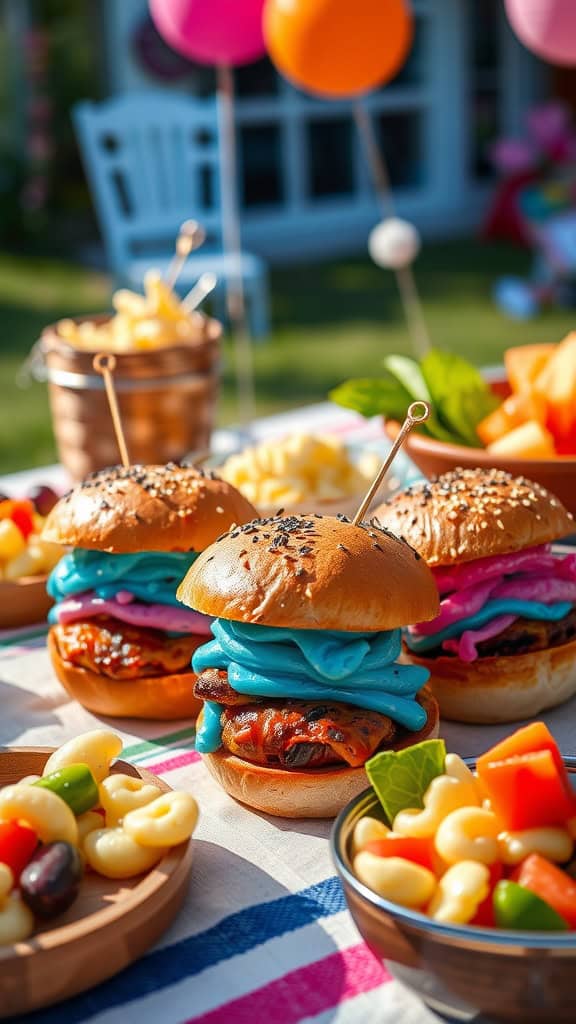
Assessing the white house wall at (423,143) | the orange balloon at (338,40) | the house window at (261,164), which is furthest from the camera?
the house window at (261,164)

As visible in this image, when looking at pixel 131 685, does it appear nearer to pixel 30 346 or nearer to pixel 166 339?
pixel 166 339

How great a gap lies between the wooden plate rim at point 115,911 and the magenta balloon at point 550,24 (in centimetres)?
218

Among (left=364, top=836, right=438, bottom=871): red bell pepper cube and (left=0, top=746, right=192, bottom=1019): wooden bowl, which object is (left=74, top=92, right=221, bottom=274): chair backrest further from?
(left=364, top=836, right=438, bottom=871): red bell pepper cube

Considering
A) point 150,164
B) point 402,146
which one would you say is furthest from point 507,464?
point 402,146

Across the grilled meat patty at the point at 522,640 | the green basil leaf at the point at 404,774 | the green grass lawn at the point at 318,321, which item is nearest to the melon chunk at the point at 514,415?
the grilled meat patty at the point at 522,640

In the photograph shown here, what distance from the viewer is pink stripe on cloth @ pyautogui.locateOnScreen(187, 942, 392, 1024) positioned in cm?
138

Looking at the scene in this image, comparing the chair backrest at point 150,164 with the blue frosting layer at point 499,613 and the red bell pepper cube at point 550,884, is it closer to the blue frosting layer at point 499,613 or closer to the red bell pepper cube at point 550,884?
the blue frosting layer at point 499,613

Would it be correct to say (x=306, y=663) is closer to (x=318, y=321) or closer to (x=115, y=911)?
(x=115, y=911)

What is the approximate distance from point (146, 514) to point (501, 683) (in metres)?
0.69

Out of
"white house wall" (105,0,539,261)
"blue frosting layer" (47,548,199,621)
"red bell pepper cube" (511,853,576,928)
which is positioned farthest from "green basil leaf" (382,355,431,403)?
"white house wall" (105,0,539,261)

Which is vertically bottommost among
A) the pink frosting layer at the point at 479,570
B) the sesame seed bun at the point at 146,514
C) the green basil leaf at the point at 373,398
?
the pink frosting layer at the point at 479,570

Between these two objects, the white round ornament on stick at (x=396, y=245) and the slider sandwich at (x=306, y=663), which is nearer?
the slider sandwich at (x=306, y=663)

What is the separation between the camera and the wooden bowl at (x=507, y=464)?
245 centimetres

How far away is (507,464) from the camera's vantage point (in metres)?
2.46
